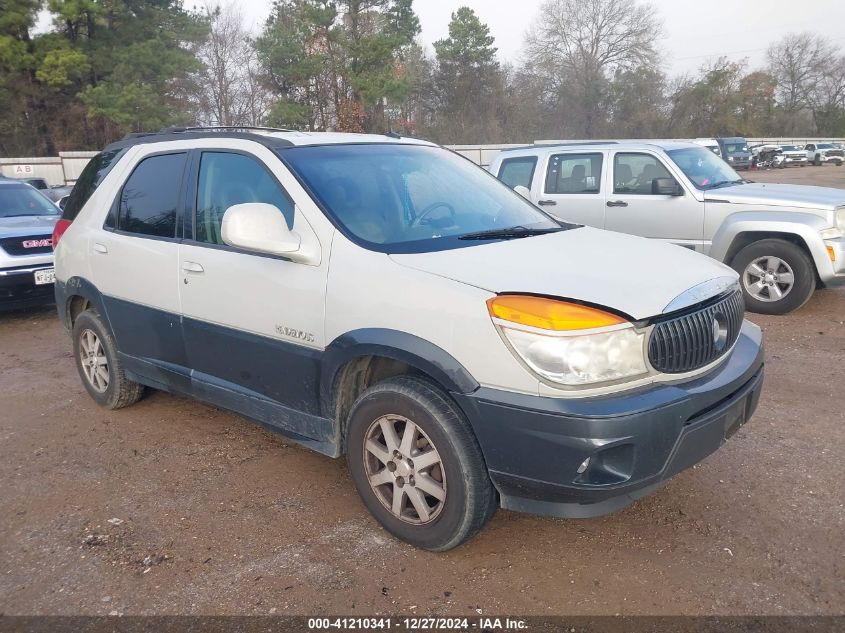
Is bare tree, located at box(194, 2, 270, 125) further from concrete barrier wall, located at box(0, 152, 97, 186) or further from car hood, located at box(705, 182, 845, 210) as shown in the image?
car hood, located at box(705, 182, 845, 210)

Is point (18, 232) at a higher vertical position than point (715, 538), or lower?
higher

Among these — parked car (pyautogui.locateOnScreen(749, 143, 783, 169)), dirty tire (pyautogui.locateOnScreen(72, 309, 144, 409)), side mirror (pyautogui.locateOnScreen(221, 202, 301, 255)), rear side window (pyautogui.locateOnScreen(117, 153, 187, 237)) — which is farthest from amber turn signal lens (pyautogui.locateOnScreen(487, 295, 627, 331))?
parked car (pyautogui.locateOnScreen(749, 143, 783, 169))

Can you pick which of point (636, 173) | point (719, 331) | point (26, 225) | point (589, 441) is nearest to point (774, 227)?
point (636, 173)

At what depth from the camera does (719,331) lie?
293 cm

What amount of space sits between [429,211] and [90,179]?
2.84 m

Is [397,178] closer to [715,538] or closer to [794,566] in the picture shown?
[715,538]

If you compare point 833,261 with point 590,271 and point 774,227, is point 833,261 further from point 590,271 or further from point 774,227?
point 590,271

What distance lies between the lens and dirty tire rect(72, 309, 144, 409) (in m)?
4.62

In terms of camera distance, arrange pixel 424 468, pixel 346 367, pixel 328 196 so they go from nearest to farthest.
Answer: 1. pixel 424 468
2. pixel 346 367
3. pixel 328 196

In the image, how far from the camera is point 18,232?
7762mm

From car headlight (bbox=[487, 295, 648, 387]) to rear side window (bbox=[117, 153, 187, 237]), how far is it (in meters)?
2.39

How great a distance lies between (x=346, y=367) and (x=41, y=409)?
10.3 ft

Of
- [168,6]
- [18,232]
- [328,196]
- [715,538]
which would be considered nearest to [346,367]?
[328,196]

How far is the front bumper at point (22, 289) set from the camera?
Answer: 7.45 metres
